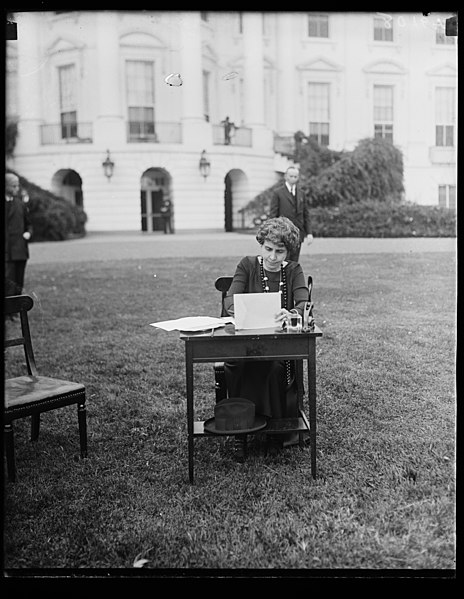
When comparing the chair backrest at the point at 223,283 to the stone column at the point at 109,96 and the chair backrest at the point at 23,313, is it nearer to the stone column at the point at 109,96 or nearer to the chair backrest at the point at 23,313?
the chair backrest at the point at 23,313

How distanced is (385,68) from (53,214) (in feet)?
15.2

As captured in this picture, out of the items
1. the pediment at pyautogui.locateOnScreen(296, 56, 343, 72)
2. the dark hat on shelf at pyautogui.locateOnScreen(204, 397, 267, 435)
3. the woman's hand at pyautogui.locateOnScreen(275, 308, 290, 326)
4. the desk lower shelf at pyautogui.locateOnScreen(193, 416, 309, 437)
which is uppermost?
the pediment at pyautogui.locateOnScreen(296, 56, 343, 72)

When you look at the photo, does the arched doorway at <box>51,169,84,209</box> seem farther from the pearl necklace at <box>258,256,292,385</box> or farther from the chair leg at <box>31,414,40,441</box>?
the pearl necklace at <box>258,256,292,385</box>

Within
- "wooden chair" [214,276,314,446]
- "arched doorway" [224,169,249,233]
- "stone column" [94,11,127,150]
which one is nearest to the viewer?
"wooden chair" [214,276,314,446]

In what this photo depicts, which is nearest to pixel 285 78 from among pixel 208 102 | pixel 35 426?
pixel 208 102

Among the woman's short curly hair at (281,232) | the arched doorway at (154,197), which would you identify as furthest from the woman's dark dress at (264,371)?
the arched doorway at (154,197)

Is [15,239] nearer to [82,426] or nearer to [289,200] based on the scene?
[289,200]

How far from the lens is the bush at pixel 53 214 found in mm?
7333

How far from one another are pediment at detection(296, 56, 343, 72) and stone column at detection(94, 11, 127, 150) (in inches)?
55.4

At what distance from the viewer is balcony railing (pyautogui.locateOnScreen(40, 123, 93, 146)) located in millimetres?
5980

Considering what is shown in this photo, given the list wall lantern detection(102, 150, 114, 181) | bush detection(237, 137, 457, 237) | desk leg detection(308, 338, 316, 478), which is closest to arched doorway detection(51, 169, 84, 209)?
wall lantern detection(102, 150, 114, 181)

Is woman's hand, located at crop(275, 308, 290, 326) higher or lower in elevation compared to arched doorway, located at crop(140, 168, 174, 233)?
lower

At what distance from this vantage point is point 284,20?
12.3 ft

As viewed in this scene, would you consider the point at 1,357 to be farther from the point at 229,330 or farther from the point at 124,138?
the point at 124,138
